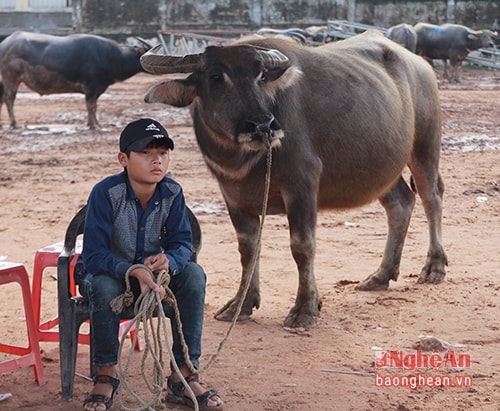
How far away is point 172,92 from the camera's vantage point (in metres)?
5.02

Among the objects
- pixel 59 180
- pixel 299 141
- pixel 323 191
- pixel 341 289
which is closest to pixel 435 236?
pixel 341 289

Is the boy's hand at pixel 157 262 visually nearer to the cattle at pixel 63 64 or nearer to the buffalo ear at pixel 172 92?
the buffalo ear at pixel 172 92

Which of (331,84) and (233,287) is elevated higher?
(331,84)

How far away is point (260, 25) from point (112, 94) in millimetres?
13428

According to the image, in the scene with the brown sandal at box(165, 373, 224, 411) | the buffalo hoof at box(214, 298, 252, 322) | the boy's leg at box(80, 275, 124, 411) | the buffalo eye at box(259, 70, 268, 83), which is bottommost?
the buffalo hoof at box(214, 298, 252, 322)

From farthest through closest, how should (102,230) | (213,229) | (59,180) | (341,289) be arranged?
(59,180)
(213,229)
(341,289)
(102,230)

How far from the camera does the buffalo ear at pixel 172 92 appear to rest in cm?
499

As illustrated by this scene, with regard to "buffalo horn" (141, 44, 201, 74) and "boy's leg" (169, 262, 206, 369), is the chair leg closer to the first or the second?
"boy's leg" (169, 262, 206, 369)

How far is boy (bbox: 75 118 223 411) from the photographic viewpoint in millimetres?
3727

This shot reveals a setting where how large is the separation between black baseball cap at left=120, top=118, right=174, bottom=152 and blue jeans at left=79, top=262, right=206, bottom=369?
1.92 feet

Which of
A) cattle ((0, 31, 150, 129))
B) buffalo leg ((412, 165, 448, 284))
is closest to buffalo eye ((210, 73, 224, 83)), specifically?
buffalo leg ((412, 165, 448, 284))

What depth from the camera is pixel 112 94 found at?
885 inches

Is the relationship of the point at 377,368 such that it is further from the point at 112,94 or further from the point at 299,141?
the point at 112,94

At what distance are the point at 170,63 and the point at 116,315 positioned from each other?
1.85 metres
